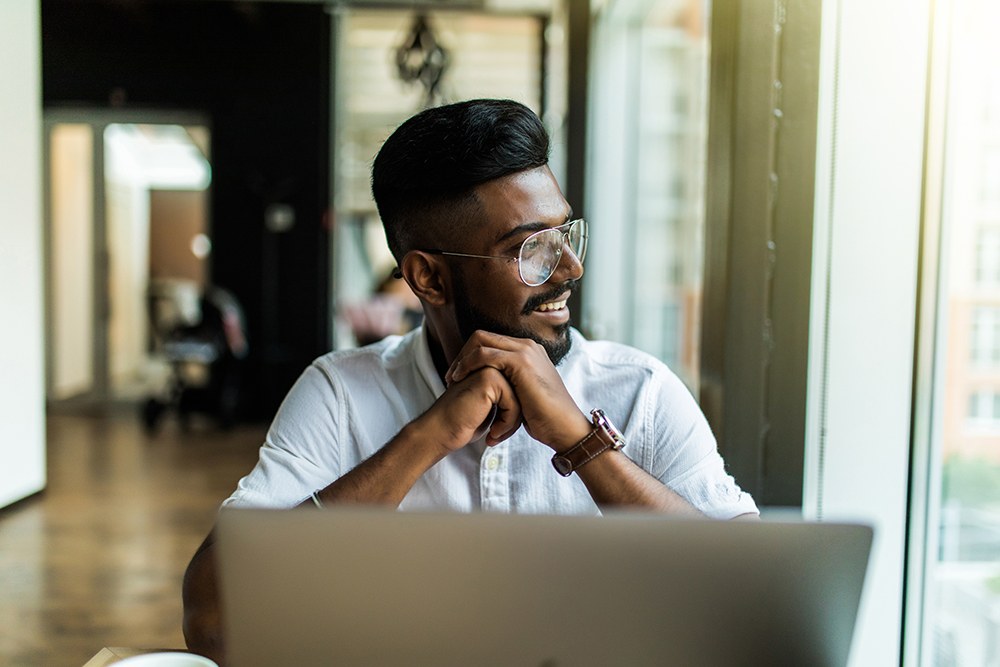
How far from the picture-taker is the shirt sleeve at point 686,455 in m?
1.22

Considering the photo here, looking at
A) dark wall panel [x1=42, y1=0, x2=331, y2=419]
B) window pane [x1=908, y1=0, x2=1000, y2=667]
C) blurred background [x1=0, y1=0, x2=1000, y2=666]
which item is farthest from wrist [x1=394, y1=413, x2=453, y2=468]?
dark wall panel [x1=42, y1=0, x2=331, y2=419]

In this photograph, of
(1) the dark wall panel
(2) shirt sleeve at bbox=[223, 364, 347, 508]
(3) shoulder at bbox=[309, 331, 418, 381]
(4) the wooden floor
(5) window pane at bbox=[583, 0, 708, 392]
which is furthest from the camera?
(1) the dark wall panel

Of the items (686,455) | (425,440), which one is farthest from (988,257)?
(425,440)

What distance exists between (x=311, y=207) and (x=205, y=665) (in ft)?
22.6

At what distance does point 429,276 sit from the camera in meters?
1.37

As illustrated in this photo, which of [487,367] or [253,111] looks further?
[253,111]

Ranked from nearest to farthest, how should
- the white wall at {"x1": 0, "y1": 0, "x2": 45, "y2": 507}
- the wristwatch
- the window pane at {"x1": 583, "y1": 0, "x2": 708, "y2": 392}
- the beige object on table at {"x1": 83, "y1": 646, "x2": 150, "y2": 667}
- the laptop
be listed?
the laptop, the beige object on table at {"x1": 83, "y1": 646, "x2": 150, "y2": 667}, the wristwatch, the window pane at {"x1": 583, "y1": 0, "x2": 708, "y2": 392}, the white wall at {"x1": 0, "y1": 0, "x2": 45, "y2": 507}

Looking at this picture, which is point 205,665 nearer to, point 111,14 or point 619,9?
point 619,9

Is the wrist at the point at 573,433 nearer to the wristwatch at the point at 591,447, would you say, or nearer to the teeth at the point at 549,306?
the wristwatch at the point at 591,447

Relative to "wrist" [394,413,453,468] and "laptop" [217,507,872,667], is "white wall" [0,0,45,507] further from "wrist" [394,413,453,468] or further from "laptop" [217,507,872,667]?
"laptop" [217,507,872,667]

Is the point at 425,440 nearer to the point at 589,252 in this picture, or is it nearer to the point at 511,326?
the point at 511,326

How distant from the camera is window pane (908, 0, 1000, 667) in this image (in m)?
1.36

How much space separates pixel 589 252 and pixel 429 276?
2.89 meters

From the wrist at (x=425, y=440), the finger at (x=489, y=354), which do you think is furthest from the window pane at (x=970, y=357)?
the wrist at (x=425, y=440)
